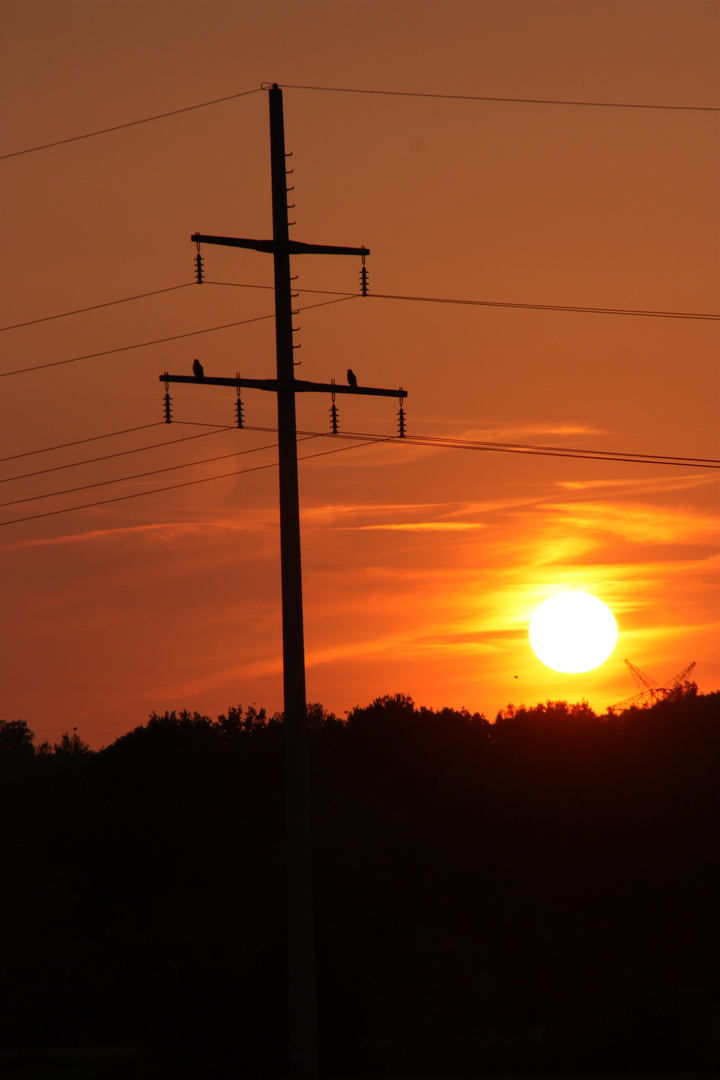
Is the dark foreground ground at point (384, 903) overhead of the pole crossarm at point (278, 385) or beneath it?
beneath

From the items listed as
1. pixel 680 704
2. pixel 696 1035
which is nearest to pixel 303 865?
pixel 696 1035

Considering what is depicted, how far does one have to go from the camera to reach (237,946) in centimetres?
3916

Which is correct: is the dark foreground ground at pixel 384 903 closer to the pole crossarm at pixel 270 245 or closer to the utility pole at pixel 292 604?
the utility pole at pixel 292 604

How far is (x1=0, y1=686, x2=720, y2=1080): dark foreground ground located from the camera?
38.1m

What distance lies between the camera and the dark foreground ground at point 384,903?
3806 centimetres

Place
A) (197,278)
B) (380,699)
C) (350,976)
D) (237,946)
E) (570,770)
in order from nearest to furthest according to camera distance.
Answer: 1. (197,278)
2. (350,976)
3. (237,946)
4. (570,770)
5. (380,699)

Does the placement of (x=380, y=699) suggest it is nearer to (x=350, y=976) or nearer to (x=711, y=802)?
(x=711, y=802)

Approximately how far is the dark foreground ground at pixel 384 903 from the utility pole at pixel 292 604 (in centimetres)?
1608

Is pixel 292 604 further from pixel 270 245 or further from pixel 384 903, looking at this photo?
pixel 384 903

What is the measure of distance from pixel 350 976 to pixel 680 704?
5217 centimetres

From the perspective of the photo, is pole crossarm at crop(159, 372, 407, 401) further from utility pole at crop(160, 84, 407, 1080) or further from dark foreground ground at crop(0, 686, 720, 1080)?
dark foreground ground at crop(0, 686, 720, 1080)

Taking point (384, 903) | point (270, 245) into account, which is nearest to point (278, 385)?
point (270, 245)

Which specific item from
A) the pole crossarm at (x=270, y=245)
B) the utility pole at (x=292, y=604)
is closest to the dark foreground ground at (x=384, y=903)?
the utility pole at (x=292, y=604)

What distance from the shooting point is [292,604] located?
70.7 ft
